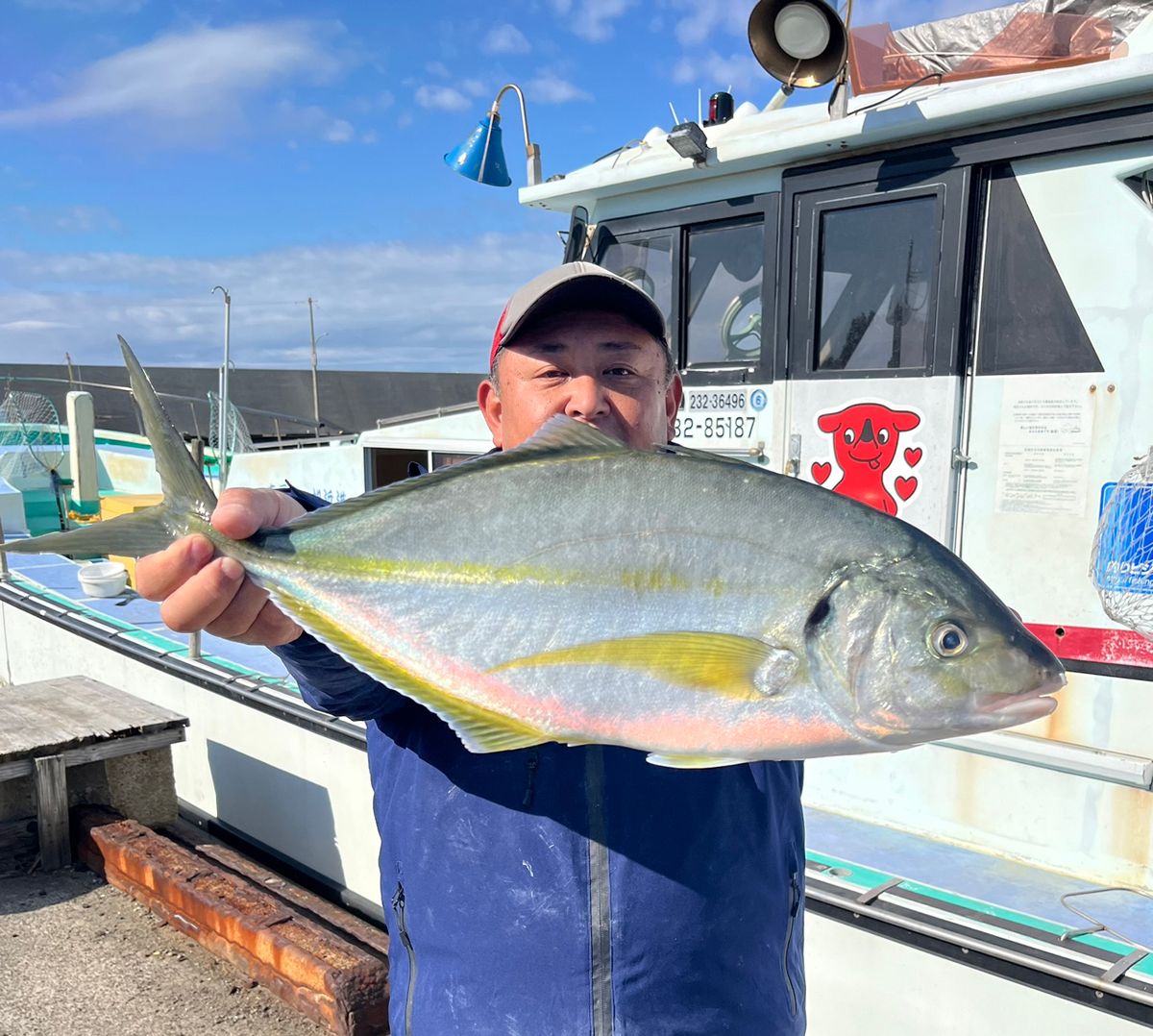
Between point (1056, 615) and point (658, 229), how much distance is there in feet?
8.71

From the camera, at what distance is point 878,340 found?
398 cm

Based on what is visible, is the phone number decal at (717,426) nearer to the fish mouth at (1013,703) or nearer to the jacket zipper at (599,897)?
the jacket zipper at (599,897)

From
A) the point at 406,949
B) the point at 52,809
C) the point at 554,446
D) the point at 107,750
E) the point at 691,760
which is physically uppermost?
the point at 554,446

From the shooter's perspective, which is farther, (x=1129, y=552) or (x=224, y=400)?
(x=224, y=400)

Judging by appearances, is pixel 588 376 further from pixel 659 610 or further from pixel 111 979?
pixel 111 979

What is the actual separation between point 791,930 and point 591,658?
88cm

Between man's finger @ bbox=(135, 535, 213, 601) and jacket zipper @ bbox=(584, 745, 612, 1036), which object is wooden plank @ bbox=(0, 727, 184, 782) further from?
jacket zipper @ bbox=(584, 745, 612, 1036)

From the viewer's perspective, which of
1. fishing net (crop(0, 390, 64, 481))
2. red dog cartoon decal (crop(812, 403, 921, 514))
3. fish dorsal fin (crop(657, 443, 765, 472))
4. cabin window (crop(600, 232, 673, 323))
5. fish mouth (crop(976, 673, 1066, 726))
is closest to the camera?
fish mouth (crop(976, 673, 1066, 726))

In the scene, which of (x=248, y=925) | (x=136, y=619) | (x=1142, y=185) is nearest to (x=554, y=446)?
(x=1142, y=185)

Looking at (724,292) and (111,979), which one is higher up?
(724,292)

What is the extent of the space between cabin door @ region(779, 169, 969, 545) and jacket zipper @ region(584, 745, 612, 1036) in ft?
8.52

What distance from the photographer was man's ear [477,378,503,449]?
6.48ft

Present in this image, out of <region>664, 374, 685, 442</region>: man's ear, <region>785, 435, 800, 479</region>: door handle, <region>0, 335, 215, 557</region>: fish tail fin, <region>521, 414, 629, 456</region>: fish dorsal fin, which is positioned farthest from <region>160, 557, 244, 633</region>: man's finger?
<region>785, 435, 800, 479</region>: door handle

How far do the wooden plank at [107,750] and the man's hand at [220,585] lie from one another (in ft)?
12.4
